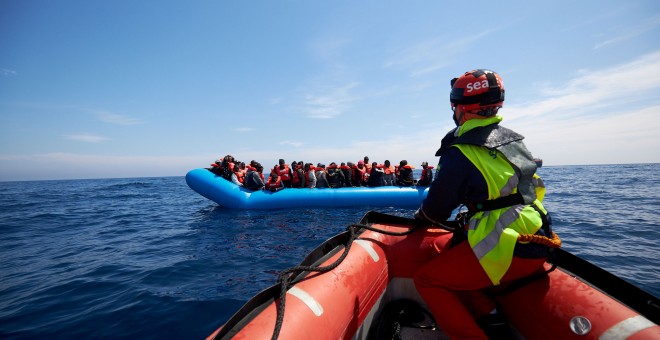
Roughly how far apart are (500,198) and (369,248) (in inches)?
50.7

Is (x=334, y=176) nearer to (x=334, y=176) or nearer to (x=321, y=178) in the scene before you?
(x=334, y=176)

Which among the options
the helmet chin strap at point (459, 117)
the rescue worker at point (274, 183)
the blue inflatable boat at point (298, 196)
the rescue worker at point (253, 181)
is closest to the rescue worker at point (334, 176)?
the blue inflatable boat at point (298, 196)

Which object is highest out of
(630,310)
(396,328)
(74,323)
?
(630,310)

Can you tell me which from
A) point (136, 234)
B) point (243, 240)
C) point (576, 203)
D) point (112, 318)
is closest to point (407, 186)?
point (576, 203)

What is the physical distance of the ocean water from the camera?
12.2 feet

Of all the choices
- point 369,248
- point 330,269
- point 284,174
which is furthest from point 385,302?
point 284,174

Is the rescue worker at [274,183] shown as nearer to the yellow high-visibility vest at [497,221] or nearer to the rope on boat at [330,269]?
the rope on boat at [330,269]

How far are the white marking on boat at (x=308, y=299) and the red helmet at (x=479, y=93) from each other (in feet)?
5.33

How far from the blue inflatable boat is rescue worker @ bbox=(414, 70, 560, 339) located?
996 centimetres

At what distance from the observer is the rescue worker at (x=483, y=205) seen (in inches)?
67.6

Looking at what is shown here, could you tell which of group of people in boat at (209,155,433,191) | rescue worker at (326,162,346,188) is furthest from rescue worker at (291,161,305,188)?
rescue worker at (326,162,346,188)

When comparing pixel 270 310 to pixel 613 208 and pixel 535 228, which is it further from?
pixel 613 208

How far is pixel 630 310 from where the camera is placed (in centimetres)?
165

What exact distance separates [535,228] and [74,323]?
517 cm
